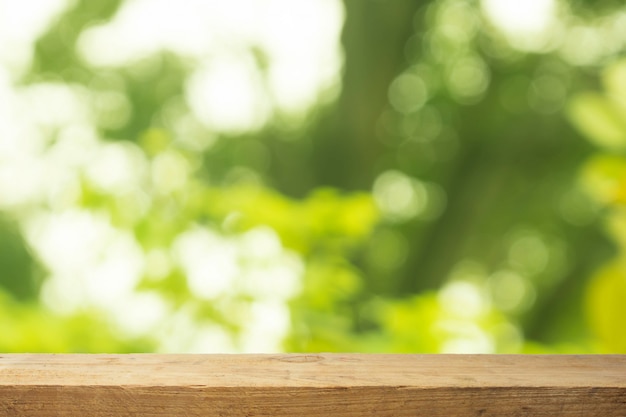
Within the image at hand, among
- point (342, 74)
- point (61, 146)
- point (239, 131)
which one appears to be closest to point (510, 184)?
point (342, 74)

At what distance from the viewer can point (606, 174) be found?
27.2 inches

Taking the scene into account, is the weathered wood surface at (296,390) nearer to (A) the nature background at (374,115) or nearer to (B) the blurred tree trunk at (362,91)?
(A) the nature background at (374,115)

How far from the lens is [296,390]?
1.41 feet

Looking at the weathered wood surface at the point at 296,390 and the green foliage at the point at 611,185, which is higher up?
the green foliage at the point at 611,185

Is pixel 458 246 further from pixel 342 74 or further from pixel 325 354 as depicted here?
pixel 325 354

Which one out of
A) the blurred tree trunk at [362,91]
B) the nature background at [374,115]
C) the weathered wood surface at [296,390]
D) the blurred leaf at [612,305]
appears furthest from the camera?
the blurred tree trunk at [362,91]

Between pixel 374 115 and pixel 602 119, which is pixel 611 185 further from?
pixel 374 115

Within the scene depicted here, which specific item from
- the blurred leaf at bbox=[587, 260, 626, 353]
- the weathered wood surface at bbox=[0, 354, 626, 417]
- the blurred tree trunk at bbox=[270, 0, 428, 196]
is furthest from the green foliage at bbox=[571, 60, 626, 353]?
the blurred tree trunk at bbox=[270, 0, 428, 196]

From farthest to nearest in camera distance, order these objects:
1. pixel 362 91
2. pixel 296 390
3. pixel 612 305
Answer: pixel 362 91
pixel 612 305
pixel 296 390

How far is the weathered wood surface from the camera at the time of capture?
1.40 feet

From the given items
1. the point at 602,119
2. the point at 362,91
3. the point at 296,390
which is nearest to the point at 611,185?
the point at 602,119

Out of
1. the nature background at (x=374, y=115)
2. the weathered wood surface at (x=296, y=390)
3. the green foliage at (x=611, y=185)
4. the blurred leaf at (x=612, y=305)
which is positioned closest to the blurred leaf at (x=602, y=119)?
the green foliage at (x=611, y=185)

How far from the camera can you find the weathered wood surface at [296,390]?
43cm

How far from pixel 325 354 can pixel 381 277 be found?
14.5ft
